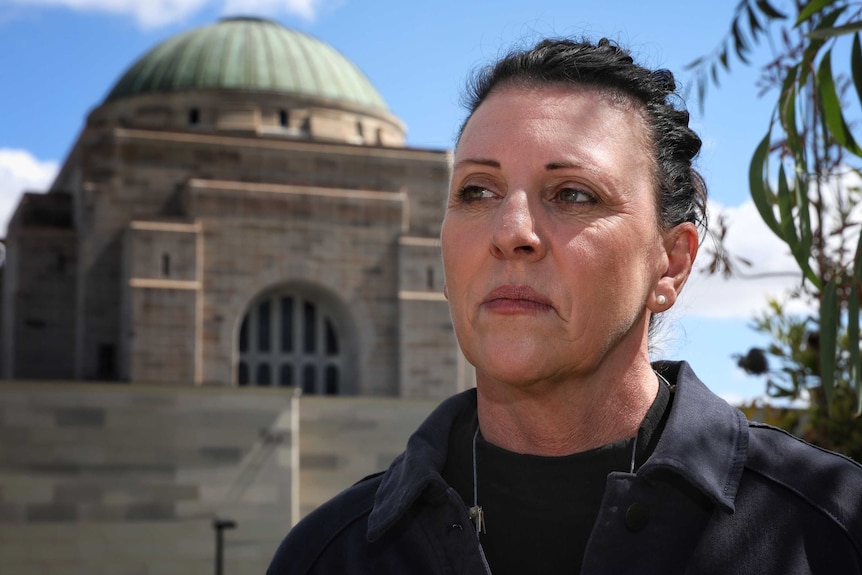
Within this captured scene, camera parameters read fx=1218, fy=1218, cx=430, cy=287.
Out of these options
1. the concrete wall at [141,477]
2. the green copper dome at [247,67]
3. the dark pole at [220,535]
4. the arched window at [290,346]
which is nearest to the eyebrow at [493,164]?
the dark pole at [220,535]

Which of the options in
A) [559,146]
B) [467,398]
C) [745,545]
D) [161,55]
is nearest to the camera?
[745,545]

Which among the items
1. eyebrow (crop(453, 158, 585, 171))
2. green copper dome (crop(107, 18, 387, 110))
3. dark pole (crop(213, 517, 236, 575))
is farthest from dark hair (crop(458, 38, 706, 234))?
green copper dome (crop(107, 18, 387, 110))

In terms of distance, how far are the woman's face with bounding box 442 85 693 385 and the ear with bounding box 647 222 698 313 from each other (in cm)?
1

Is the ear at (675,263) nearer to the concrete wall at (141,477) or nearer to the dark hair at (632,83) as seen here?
the dark hair at (632,83)

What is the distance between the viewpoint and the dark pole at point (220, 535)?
26.4 meters

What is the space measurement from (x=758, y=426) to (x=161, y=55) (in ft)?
131

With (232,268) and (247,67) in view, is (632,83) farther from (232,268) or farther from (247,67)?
(247,67)

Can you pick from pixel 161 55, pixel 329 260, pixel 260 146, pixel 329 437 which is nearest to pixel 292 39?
pixel 161 55

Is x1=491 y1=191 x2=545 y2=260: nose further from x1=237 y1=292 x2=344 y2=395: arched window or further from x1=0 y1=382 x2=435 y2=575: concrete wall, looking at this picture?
x1=237 y1=292 x2=344 y2=395: arched window

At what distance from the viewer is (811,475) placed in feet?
7.50

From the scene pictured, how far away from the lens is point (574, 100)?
2.47 metres

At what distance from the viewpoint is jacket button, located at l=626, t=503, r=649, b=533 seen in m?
2.21

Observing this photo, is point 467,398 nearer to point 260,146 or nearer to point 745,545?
point 745,545

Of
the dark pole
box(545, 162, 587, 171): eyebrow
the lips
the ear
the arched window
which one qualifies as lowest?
the dark pole
